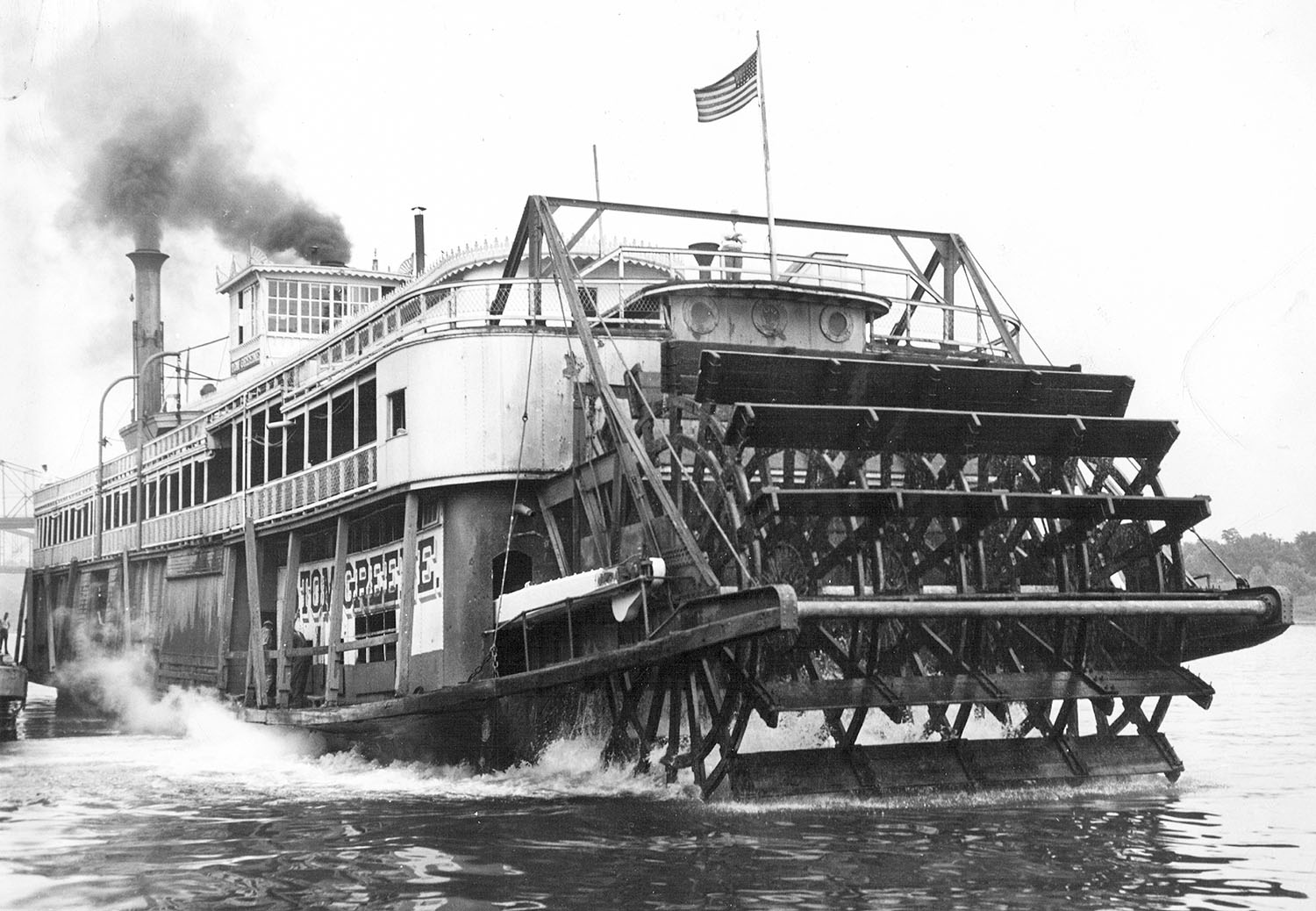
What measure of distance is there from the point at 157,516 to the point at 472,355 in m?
13.1

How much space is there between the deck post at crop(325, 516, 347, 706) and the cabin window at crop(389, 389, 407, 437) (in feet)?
5.57

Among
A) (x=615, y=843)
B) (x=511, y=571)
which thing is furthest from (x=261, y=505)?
(x=615, y=843)

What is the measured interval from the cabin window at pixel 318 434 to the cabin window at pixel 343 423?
108 mm

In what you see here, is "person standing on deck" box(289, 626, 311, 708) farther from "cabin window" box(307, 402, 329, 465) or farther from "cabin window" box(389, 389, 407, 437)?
"cabin window" box(389, 389, 407, 437)

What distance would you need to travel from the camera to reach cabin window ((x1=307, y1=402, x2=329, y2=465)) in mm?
17406

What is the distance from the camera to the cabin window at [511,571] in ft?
46.8

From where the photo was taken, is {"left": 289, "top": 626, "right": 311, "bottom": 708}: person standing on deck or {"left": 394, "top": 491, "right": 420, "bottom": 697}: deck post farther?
{"left": 289, "top": 626, "right": 311, "bottom": 708}: person standing on deck

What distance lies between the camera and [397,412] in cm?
1505

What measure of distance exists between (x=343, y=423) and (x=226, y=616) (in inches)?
136

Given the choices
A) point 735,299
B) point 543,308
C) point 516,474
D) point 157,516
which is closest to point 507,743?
point 516,474

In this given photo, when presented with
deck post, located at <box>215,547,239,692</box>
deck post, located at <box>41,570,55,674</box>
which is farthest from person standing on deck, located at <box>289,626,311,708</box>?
deck post, located at <box>41,570,55,674</box>

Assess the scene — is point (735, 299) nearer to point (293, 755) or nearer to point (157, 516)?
point (293, 755)

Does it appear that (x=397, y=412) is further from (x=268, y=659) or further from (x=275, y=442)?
(x=268, y=659)

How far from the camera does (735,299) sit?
14.2 metres
